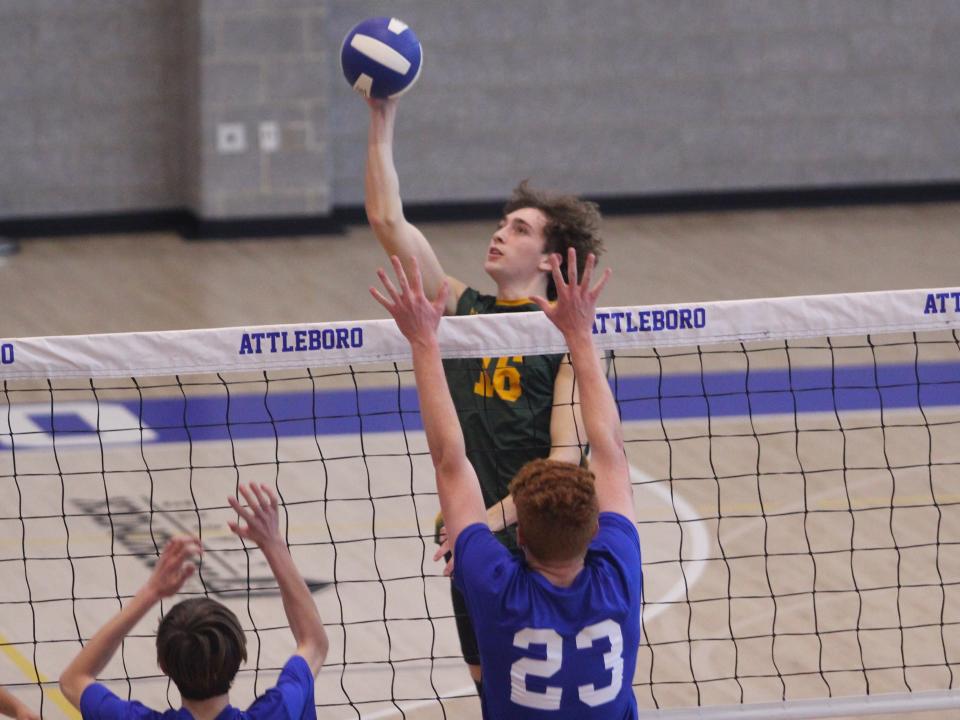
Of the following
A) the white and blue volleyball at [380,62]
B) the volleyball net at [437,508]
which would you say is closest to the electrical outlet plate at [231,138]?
the volleyball net at [437,508]

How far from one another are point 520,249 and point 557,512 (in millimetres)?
1728

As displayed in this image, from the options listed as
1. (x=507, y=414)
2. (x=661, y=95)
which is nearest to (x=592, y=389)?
(x=507, y=414)

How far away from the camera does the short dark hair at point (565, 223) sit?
5004mm

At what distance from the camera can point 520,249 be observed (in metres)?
4.97

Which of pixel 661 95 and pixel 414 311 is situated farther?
pixel 661 95

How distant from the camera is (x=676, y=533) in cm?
798

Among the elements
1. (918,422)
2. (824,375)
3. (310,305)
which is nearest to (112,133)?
(310,305)

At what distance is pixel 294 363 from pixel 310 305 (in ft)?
24.6

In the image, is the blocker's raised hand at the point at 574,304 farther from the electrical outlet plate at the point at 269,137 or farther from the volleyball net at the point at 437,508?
the electrical outlet plate at the point at 269,137

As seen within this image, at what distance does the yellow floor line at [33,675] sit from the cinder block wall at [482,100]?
26.0 ft

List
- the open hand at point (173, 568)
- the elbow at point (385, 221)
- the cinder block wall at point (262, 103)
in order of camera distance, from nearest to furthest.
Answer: the open hand at point (173, 568) < the elbow at point (385, 221) < the cinder block wall at point (262, 103)

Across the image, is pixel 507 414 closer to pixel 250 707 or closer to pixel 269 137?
pixel 250 707

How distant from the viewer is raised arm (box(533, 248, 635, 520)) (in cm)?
382

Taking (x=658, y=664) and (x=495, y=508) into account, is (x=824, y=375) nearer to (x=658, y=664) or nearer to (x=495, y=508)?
(x=658, y=664)
